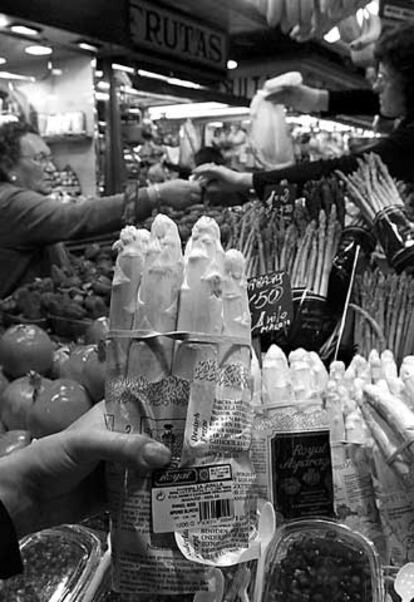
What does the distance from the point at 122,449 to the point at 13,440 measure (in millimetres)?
802

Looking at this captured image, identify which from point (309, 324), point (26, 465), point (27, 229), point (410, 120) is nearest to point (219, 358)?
point (26, 465)

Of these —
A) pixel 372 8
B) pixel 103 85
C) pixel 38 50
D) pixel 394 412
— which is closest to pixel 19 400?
pixel 394 412

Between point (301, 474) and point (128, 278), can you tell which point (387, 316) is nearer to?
point (301, 474)

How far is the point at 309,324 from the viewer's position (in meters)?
2.19

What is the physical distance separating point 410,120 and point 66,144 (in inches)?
204

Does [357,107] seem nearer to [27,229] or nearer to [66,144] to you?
[27,229]

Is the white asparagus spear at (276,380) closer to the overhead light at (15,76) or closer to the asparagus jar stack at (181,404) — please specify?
the asparagus jar stack at (181,404)

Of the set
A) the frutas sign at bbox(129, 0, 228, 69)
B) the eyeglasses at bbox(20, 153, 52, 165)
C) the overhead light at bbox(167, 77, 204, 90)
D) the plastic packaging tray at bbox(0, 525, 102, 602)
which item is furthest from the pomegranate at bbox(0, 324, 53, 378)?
the overhead light at bbox(167, 77, 204, 90)

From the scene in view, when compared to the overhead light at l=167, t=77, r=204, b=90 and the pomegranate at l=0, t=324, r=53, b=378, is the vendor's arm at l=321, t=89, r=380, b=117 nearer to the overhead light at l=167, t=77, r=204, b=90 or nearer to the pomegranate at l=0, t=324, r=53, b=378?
the pomegranate at l=0, t=324, r=53, b=378

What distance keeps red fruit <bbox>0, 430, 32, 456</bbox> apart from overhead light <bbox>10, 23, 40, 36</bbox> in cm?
539

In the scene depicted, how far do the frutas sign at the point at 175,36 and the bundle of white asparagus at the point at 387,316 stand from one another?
565cm

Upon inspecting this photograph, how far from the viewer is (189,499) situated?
1.02 meters

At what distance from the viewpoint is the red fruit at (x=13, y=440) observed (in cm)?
169

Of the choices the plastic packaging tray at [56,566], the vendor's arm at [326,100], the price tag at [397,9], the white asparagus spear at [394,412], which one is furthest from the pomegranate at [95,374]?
the price tag at [397,9]
